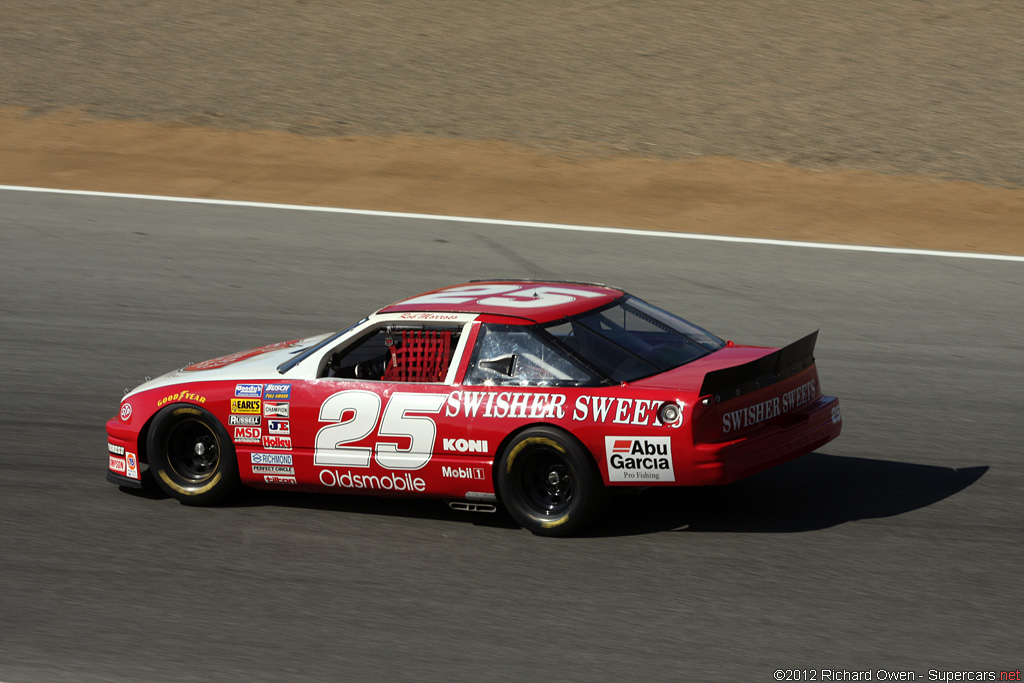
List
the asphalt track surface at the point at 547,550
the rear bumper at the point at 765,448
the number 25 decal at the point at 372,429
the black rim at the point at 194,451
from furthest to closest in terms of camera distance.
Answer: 1. the black rim at the point at 194,451
2. the number 25 decal at the point at 372,429
3. the rear bumper at the point at 765,448
4. the asphalt track surface at the point at 547,550

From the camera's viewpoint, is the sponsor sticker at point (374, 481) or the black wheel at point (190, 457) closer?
the sponsor sticker at point (374, 481)

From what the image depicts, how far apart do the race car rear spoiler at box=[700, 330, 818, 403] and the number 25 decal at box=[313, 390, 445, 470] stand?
1556 millimetres

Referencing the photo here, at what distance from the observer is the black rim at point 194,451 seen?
7707mm

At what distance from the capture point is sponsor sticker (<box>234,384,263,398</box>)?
24.3 feet

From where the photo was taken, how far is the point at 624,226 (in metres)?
14.8

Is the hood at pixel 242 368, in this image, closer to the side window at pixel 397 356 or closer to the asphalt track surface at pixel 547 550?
the side window at pixel 397 356

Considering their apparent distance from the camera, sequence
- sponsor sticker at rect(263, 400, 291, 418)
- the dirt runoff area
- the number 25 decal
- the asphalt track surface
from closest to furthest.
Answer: the asphalt track surface, the number 25 decal, sponsor sticker at rect(263, 400, 291, 418), the dirt runoff area

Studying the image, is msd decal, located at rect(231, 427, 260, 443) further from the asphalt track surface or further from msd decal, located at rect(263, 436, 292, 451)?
the asphalt track surface

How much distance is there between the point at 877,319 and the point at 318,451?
638cm

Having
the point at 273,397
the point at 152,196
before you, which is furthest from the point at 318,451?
the point at 152,196

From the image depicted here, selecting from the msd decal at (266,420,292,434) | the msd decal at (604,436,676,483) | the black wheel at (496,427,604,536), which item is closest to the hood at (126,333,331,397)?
the msd decal at (266,420,292,434)

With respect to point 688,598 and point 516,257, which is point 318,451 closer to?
point 688,598

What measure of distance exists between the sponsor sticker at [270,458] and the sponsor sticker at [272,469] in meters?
0.02

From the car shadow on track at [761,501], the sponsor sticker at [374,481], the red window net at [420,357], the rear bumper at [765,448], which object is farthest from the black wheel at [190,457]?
the rear bumper at [765,448]
